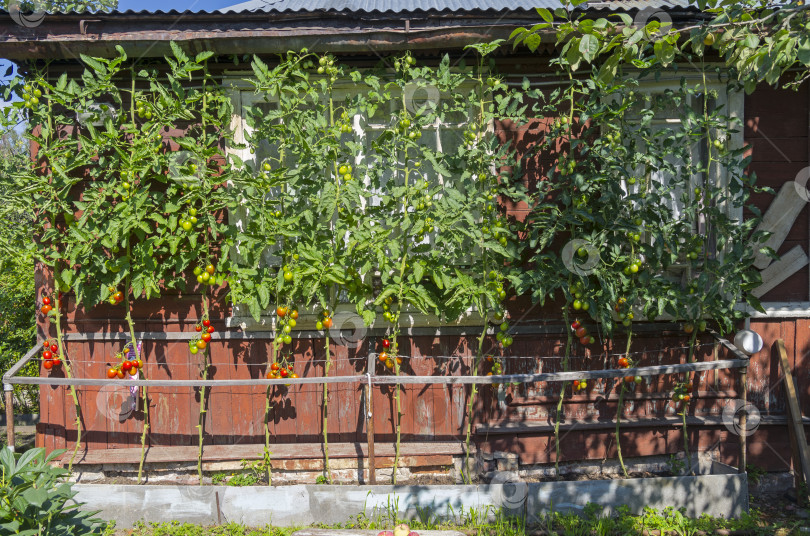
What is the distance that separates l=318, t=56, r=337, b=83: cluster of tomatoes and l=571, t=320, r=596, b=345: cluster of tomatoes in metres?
2.72

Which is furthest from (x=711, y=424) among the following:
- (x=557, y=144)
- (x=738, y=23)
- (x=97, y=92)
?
(x=97, y=92)

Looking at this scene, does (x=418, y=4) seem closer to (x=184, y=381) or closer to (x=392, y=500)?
(x=184, y=381)

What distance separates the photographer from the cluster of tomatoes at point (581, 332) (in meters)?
4.83

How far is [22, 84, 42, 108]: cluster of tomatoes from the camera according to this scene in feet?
15.4

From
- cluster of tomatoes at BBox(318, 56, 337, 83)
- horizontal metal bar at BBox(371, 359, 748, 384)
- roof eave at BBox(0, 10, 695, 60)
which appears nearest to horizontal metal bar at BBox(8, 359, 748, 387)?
horizontal metal bar at BBox(371, 359, 748, 384)

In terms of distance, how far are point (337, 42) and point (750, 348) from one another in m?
4.05

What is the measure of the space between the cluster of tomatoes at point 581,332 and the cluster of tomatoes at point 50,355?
416 cm

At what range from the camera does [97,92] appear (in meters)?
4.74

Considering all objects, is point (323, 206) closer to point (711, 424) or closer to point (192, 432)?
point (192, 432)

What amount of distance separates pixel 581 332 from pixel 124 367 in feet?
11.6

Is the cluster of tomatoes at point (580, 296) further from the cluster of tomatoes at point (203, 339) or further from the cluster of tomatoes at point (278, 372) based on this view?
the cluster of tomatoes at point (203, 339)

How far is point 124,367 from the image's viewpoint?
4602mm

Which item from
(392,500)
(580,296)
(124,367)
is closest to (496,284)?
(580,296)

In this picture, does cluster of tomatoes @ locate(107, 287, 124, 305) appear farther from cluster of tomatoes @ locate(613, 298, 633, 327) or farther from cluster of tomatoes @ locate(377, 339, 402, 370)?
cluster of tomatoes @ locate(613, 298, 633, 327)
